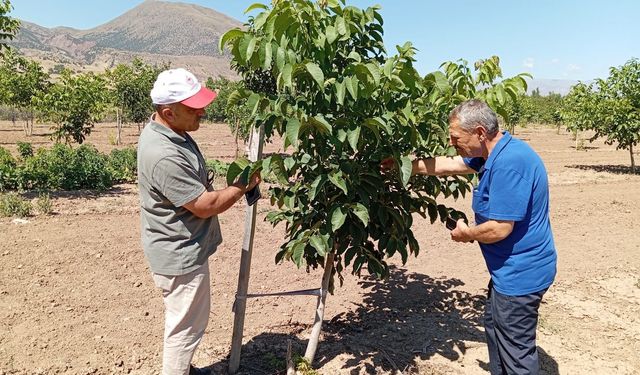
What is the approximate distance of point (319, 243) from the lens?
2301 millimetres

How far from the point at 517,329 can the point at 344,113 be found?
1473 millimetres

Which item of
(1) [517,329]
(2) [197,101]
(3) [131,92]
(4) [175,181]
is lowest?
(1) [517,329]

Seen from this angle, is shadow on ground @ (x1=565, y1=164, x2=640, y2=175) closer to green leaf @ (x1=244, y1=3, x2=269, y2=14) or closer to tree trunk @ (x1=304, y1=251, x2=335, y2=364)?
tree trunk @ (x1=304, y1=251, x2=335, y2=364)

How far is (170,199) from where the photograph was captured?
219cm

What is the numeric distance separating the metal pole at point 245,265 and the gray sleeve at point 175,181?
1.68ft

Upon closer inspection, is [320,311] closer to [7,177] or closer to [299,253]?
[299,253]

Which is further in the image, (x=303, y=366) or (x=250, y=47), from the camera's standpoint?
(x=303, y=366)

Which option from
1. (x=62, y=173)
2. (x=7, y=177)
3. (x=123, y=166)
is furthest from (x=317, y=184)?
(x=123, y=166)

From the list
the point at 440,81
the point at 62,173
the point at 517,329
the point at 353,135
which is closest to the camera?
the point at 353,135

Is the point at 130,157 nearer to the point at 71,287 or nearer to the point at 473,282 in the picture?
the point at 71,287

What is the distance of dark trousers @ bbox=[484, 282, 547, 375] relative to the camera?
2391 mm

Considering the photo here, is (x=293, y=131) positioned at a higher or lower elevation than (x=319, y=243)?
higher

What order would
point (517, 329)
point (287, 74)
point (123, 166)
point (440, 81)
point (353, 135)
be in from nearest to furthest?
point (287, 74) < point (353, 135) < point (440, 81) < point (517, 329) < point (123, 166)

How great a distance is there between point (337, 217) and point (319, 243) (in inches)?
6.7
